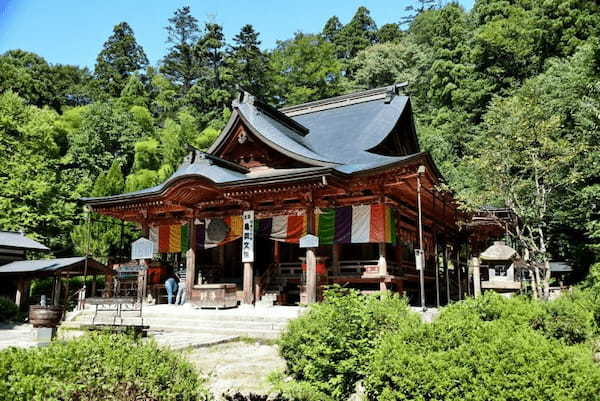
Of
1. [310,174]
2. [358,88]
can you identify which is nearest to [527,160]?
[310,174]

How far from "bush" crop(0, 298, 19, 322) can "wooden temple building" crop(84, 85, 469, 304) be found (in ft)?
14.7

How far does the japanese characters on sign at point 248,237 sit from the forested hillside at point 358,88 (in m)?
7.59

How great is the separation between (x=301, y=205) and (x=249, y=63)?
34.5m

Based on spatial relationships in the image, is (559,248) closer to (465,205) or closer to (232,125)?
(465,205)

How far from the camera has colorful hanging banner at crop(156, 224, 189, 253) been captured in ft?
62.8

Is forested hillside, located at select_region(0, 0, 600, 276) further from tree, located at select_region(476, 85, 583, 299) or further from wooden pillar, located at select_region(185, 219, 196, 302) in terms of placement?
wooden pillar, located at select_region(185, 219, 196, 302)

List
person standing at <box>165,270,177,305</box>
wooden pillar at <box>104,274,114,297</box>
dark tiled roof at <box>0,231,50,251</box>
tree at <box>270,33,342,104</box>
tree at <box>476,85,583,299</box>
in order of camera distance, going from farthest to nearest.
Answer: tree at <box>270,33,342,104</box> < dark tiled roof at <box>0,231,50,251</box> < wooden pillar at <box>104,274,114,297</box> < person standing at <box>165,270,177,305</box> < tree at <box>476,85,583,299</box>

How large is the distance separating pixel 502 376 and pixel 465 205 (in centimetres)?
1315

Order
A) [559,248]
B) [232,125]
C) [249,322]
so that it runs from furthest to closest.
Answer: [559,248] < [232,125] < [249,322]

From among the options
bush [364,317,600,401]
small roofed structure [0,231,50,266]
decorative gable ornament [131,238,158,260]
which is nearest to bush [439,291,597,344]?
bush [364,317,600,401]

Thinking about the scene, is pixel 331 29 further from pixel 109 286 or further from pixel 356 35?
pixel 109 286

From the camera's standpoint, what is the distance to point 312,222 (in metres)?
15.1

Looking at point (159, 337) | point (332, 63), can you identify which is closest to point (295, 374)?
point (159, 337)

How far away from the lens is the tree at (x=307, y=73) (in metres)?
46.7
